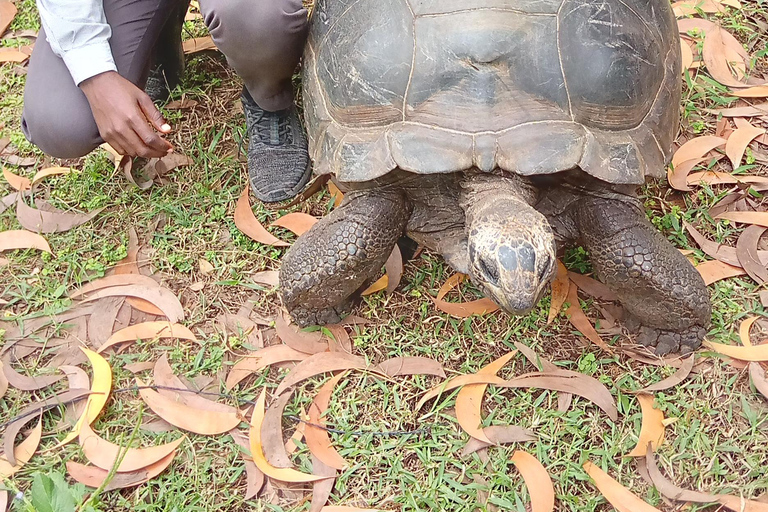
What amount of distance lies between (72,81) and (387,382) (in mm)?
1911

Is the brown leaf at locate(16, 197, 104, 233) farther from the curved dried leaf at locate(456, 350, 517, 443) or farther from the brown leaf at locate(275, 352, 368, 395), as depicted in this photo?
the curved dried leaf at locate(456, 350, 517, 443)

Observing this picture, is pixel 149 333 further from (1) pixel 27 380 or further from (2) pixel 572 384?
(2) pixel 572 384

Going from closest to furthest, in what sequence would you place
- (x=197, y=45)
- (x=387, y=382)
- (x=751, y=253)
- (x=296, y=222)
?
(x=387, y=382) → (x=751, y=253) → (x=296, y=222) → (x=197, y=45)

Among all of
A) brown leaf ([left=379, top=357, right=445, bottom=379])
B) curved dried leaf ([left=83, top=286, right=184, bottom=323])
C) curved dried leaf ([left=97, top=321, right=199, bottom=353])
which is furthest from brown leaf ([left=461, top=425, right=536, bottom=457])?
curved dried leaf ([left=83, top=286, right=184, bottom=323])

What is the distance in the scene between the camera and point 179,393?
2.69m

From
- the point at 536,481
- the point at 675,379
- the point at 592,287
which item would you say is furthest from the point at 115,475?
the point at 675,379

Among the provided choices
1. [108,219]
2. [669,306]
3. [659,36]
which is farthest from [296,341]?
[659,36]

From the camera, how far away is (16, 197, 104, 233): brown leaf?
10.6ft

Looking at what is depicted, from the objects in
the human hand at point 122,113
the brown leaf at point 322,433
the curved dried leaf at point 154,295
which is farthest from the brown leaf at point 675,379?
the human hand at point 122,113

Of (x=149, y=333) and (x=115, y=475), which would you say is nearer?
(x=115, y=475)

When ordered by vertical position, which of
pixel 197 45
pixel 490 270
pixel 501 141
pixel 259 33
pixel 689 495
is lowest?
pixel 689 495

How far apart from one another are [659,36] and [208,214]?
219cm

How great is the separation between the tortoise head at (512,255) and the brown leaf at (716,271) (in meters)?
1.16

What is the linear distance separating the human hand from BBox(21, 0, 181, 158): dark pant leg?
0.61 ft
